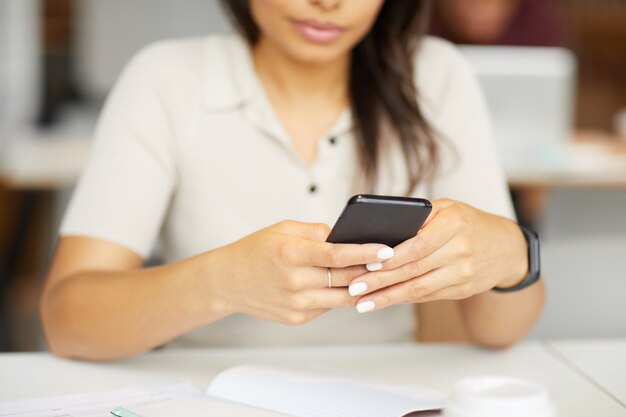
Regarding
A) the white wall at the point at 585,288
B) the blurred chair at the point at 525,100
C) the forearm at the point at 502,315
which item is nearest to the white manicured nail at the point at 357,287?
the forearm at the point at 502,315

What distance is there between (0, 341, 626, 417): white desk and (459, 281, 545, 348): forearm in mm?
24

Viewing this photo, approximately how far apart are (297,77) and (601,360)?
618 millimetres

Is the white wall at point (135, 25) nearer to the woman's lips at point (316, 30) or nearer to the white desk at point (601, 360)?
the woman's lips at point (316, 30)

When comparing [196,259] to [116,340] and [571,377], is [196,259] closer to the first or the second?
[116,340]

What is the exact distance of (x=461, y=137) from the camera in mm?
1392

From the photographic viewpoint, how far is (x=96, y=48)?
472 centimetres

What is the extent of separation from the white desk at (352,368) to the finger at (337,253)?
253mm

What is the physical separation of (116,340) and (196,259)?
0.17m

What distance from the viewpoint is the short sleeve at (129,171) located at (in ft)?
4.00

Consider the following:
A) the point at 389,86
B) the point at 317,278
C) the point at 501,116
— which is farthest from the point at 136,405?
the point at 501,116

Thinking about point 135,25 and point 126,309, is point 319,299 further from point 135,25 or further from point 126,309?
point 135,25

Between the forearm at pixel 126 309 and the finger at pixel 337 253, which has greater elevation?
the finger at pixel 337 253

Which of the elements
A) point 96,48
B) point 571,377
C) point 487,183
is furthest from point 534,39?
point 571,377

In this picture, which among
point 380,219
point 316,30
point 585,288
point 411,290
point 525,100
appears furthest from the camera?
point 525,100
